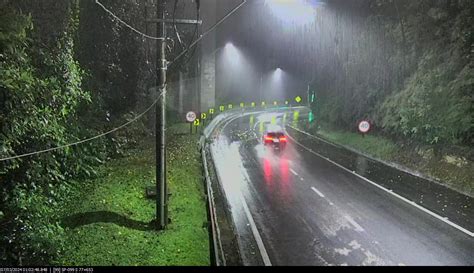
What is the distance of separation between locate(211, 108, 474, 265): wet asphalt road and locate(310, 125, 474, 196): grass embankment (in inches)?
146

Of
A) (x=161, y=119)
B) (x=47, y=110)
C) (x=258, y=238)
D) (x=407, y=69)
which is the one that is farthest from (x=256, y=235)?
(x=407, y=69)

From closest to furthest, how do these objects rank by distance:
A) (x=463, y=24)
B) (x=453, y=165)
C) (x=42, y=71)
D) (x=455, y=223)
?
(x=455, y=223), (x=42, y=71), (x=453, y=165), (x=463, y=24)

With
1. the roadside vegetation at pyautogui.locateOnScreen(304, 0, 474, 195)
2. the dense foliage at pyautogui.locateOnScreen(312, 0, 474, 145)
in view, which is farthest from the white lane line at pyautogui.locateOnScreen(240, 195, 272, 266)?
the dense foliage at pyautogui.locateOnScreen(312, 0, 474, 145)

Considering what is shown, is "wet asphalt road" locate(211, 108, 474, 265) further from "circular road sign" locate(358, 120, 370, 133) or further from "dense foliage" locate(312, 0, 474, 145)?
"circular road sign" locate(358, 120, 370, 133)

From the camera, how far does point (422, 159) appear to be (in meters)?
24.1

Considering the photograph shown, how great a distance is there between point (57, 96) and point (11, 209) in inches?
160

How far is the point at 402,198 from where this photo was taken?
57.5 ft

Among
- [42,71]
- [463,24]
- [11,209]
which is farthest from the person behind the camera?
[463,24]

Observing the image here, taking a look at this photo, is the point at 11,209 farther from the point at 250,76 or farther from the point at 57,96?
the point at 250,76

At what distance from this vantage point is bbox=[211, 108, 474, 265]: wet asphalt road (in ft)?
34.3

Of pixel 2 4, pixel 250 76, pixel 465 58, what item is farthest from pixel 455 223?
pixel 250 76

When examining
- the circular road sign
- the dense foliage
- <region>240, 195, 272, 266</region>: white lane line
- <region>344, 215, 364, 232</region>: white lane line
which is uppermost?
the dense foliage

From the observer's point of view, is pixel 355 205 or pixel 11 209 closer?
pixel 11 209

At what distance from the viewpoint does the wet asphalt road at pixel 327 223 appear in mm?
10453
